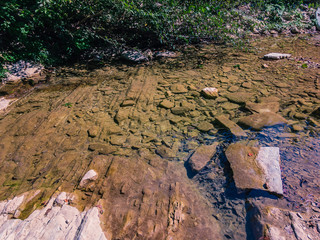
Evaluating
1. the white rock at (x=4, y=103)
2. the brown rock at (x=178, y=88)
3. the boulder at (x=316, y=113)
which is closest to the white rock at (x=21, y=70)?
the white rock at (x=4, y=103)

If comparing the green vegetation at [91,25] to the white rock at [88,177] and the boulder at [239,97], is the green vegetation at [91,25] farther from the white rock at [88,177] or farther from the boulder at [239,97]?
the white rock at [88,177]

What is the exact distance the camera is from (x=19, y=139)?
3.16 meters

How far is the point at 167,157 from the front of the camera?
276cm

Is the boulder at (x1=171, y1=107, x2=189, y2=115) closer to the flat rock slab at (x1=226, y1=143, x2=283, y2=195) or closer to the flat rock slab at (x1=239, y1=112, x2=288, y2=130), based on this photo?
the flat rock slab at (x1=239, y1=112, x2=288, y2=130)

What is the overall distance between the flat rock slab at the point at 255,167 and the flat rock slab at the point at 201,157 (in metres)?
0.23

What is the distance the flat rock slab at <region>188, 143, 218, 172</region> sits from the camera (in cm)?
252

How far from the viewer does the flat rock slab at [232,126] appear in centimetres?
292

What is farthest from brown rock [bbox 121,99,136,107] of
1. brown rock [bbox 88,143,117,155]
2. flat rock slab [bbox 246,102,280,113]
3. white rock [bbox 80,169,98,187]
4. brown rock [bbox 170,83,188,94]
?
flat rock slab [bbox 246,102,280,113]

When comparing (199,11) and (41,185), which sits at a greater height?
(199,11)

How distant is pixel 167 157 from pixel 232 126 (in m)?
1.18

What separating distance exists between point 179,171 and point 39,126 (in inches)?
105

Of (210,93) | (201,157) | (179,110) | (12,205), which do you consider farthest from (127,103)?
(12,205)

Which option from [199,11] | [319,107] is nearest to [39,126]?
[319,107]

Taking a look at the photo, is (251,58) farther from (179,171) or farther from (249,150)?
(179,171)
